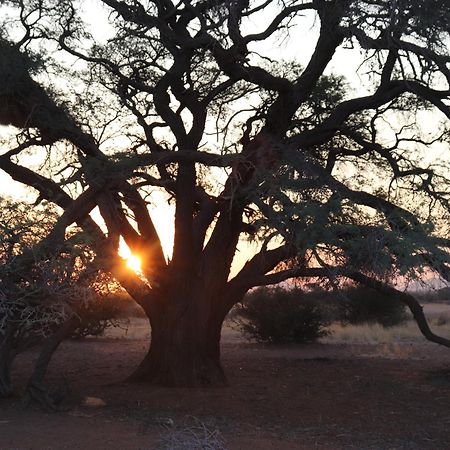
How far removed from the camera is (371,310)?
3494 centimetres

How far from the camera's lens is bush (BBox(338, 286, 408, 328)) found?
34.3 meters

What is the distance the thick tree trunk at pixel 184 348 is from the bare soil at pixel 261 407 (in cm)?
41

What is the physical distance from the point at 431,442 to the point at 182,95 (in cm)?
771

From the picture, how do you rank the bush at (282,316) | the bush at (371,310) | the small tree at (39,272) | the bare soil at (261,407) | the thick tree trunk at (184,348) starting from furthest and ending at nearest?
the bush at (371,310) → the bush at (282,316) → the thick tree trunk at (184,348) → the bare soil at (261,407) → the small tree at (39,272)

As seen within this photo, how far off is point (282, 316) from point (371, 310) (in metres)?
11.0

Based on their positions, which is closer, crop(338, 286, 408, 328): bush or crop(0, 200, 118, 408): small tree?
crop(0, 200, 118, 408): small tree

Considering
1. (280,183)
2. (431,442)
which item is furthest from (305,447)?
(280,183)

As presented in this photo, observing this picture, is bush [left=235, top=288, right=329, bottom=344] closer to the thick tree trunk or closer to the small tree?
the thick tree trunk

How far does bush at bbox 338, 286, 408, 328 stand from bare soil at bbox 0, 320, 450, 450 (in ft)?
45.5

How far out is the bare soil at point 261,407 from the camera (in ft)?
32.0

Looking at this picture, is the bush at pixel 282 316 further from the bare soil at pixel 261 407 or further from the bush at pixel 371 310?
the bush at pixel 371 310

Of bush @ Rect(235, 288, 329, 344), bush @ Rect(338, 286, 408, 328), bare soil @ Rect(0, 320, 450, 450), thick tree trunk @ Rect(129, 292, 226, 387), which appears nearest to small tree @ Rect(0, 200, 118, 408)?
bare soil @ Rect(0, 320, 450, 450)

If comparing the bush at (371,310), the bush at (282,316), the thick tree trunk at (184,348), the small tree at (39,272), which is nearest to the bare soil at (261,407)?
the thick tree trunk at (184,348)

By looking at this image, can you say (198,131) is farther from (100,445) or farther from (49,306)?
(100,445)
